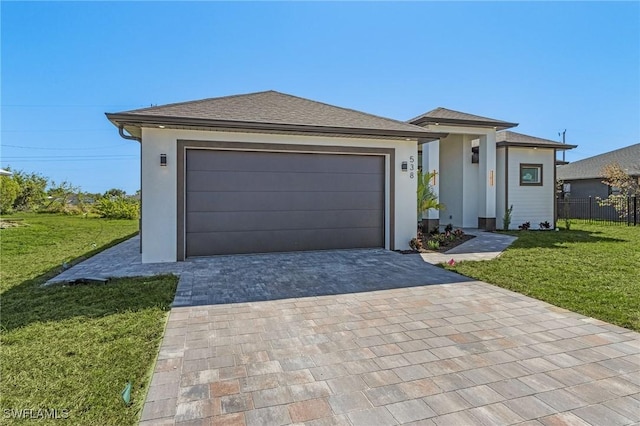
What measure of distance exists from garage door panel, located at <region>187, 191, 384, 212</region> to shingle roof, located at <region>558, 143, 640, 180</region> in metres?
17.5

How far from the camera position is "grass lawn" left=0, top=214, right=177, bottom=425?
7.83 feet

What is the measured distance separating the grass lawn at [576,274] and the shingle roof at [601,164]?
41.0ft

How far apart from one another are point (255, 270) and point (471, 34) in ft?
30.0

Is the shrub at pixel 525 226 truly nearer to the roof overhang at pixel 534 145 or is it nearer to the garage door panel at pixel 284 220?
the roof overhang at pixel 534 145

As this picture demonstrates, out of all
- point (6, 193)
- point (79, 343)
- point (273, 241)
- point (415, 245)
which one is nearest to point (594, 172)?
point (415, 245)

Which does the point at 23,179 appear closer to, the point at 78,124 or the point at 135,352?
the point at 78,124

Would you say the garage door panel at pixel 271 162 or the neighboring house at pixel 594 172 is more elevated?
the neighboring house at pixel 594 172

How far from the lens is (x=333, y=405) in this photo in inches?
94.5

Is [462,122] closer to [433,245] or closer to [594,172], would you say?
[433,245]

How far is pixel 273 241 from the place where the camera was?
8.39m

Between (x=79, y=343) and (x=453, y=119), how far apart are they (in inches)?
458

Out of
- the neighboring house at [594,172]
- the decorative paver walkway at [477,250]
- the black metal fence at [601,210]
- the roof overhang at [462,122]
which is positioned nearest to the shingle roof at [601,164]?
the neighboring house at [594,172]

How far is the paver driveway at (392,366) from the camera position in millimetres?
2320

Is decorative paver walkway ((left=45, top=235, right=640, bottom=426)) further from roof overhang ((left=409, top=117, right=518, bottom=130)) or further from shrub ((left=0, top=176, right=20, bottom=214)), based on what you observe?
shrub ((left=0, top=176, right=20, bottom=214))
